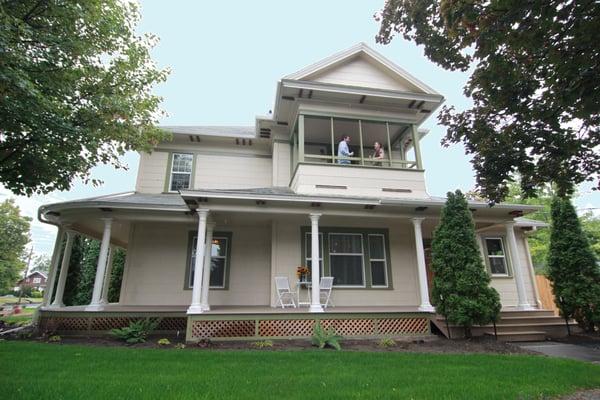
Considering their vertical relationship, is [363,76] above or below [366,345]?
above

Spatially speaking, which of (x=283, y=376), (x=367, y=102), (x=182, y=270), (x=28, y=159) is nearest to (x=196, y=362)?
(x=283, y=376)

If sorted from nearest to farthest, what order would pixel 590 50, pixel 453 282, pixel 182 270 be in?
pixel 590 50 < pixel 453 282 < pixel 182 270

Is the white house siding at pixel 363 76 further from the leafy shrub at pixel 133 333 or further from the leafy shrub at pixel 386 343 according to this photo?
the leafy shrub at pixel 133 333

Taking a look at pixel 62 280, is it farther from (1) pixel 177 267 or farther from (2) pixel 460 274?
(2) pixel 460 274

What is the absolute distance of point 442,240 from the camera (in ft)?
24.1

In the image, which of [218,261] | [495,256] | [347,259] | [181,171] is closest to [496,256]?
[495,256]

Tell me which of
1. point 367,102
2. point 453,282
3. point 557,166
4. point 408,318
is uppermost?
point 367,102

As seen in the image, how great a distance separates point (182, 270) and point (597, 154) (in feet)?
29.5

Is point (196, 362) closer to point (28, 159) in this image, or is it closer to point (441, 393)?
point (441, 393)

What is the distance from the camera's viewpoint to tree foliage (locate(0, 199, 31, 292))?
25.7 meters

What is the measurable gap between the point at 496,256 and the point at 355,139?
5.72 meters

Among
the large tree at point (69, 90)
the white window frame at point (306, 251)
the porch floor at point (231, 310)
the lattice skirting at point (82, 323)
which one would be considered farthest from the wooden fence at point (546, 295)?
the large tree at point (69, 90)

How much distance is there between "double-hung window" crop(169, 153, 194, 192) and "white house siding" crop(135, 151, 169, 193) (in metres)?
0.23

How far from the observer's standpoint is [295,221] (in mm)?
9070
